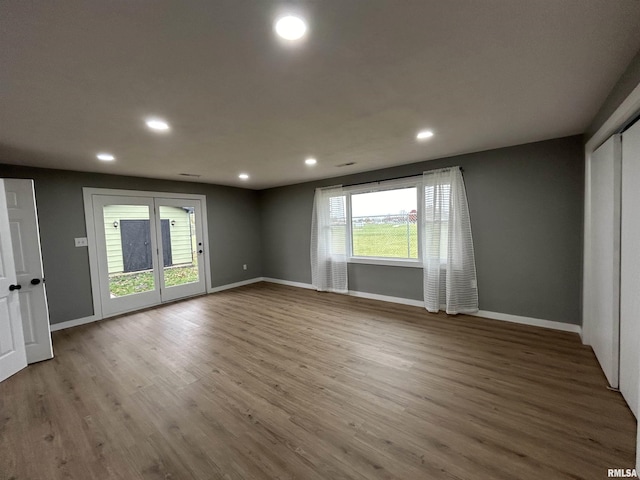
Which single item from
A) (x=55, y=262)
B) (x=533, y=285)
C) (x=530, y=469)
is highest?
(x=55, y=262)

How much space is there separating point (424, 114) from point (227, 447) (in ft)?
9.53

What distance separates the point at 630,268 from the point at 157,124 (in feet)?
12.7

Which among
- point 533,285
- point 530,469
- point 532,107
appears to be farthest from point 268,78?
point 533,285

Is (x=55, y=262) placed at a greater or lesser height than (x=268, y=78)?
lesser

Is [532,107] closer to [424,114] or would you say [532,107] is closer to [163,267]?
[424,114]

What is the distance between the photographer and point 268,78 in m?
1.65

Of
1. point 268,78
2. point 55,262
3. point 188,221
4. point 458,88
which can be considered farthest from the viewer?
point 188,221

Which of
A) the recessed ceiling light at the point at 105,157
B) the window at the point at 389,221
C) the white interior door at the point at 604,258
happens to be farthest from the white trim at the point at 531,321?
the recessed ceiling light at the point at 105,157

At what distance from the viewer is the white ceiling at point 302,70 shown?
115 centimetres

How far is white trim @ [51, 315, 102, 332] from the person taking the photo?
12.6 feet

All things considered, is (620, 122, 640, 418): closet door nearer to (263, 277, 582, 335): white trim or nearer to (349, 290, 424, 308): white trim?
(263, 277, 582, 335): white trim

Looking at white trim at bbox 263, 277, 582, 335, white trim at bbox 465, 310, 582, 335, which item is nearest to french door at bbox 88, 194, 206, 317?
white trim at bbox 263, 277, 582, 335

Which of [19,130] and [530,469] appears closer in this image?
[530,469]

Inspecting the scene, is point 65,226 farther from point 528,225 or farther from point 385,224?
point 528,225
